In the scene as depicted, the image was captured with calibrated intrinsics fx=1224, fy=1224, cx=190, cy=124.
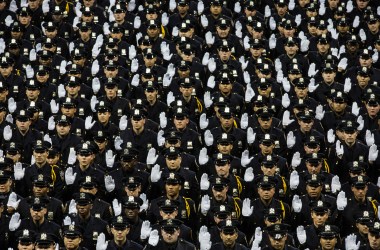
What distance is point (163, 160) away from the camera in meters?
14.7

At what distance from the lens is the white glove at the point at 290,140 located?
1532cm

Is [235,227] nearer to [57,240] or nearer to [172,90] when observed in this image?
[57,240]

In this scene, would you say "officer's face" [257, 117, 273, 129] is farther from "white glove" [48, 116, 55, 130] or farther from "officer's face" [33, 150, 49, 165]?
"officer's face" [33, 150, 49, 165]

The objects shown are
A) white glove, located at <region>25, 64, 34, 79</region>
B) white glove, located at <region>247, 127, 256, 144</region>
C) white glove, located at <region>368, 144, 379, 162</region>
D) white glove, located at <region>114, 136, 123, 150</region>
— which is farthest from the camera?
white glove, located at <region>25, 64, 34, 79</region>

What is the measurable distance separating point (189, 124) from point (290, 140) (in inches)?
50.9

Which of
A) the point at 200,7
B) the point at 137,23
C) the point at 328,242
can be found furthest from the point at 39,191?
the point at 200,7

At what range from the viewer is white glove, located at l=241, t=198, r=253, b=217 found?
1386 centimetres

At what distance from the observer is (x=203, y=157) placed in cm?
1486

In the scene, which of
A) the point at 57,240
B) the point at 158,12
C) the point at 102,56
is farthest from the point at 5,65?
the point at 57,240

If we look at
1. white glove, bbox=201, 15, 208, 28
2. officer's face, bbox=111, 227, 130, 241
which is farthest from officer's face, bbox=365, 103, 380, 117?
officer's face, bbox=111, 227, 130, 241

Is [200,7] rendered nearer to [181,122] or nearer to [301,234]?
[181,122]

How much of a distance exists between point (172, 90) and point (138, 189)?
288 centimetres

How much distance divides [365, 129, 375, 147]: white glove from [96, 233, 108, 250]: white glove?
13.1 feet

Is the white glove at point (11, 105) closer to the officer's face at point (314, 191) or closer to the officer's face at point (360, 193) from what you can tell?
the officer's face at point (314, 191)
